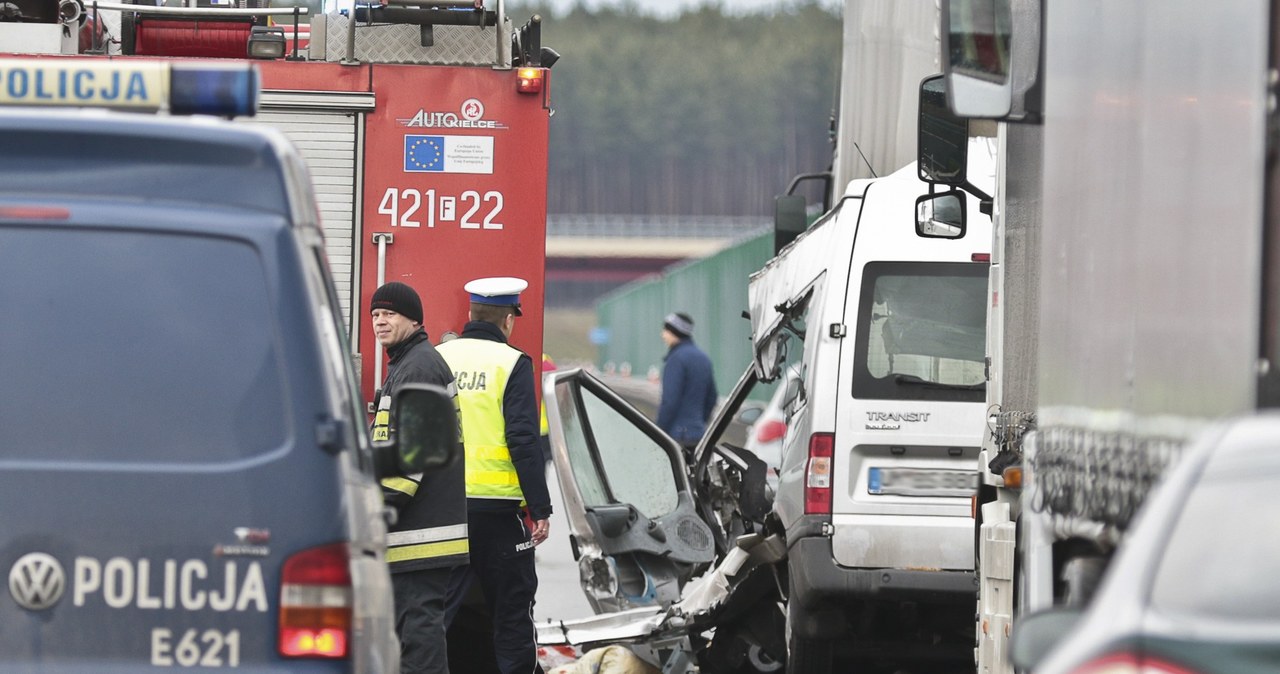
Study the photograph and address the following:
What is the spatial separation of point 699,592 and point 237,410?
5.16 m

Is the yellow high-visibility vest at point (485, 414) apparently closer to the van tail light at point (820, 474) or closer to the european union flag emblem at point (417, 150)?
the european union flag emblem at point (417, 150)

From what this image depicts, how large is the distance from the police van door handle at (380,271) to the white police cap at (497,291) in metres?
0.37

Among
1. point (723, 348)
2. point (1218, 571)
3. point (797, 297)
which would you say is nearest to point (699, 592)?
point (797, 297)

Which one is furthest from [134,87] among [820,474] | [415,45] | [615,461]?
[615,461]

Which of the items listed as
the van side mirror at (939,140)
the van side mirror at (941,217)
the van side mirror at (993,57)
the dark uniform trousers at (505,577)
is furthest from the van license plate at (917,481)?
the van side mirror at (993,57)

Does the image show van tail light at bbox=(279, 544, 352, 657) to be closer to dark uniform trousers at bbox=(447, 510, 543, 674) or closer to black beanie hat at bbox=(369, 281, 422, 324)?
black beanie hat at bbox=(369, 281, 422, 324)

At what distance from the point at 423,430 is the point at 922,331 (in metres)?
4.09

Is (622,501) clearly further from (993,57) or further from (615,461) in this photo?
(993,57)

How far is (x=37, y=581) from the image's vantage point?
3965 millimetres

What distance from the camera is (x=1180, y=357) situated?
383 centimetres

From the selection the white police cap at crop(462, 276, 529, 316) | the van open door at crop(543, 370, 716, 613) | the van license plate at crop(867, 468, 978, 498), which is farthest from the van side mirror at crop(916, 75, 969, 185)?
the van open door at crop(543, 370, 716, 613)

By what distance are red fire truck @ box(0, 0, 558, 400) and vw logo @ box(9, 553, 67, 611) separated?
4.15m

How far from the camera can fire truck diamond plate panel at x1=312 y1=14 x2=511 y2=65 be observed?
8.27 meters

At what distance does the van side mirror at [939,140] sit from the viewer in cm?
787
